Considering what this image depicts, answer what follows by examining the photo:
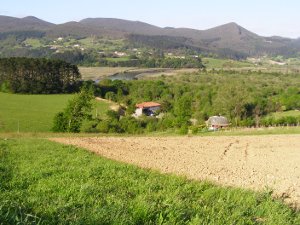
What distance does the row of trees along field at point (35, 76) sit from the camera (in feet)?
266

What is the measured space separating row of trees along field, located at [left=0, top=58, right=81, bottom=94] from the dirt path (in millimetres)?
64296

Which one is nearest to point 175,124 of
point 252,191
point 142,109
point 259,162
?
point 142,109

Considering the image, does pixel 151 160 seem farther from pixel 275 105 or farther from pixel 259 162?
pixel 275 105

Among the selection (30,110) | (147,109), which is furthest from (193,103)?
(30,110)

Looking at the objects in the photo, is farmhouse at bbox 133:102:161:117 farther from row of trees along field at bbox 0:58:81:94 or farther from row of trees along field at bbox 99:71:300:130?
row of trees along field at bbox 0:58:81:94

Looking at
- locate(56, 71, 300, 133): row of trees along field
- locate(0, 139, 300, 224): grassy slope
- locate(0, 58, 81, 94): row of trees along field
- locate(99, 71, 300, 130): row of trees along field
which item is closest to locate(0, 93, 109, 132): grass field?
locate(0, 58, 81, 94): row of trees along field

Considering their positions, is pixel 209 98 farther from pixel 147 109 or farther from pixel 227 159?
pixel 227 159

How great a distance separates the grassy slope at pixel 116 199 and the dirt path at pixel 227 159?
1.46 meters

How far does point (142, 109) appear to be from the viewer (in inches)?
3051

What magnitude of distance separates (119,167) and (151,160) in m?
2.46

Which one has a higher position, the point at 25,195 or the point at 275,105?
the point at 25,195

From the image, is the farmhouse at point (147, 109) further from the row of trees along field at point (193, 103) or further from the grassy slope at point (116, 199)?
the grassy slope at point (116, 199)

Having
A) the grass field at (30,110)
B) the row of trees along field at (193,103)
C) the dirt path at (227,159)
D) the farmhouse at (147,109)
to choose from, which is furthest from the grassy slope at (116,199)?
the farmhouse at (147,109)

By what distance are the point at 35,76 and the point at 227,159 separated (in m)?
72.4
